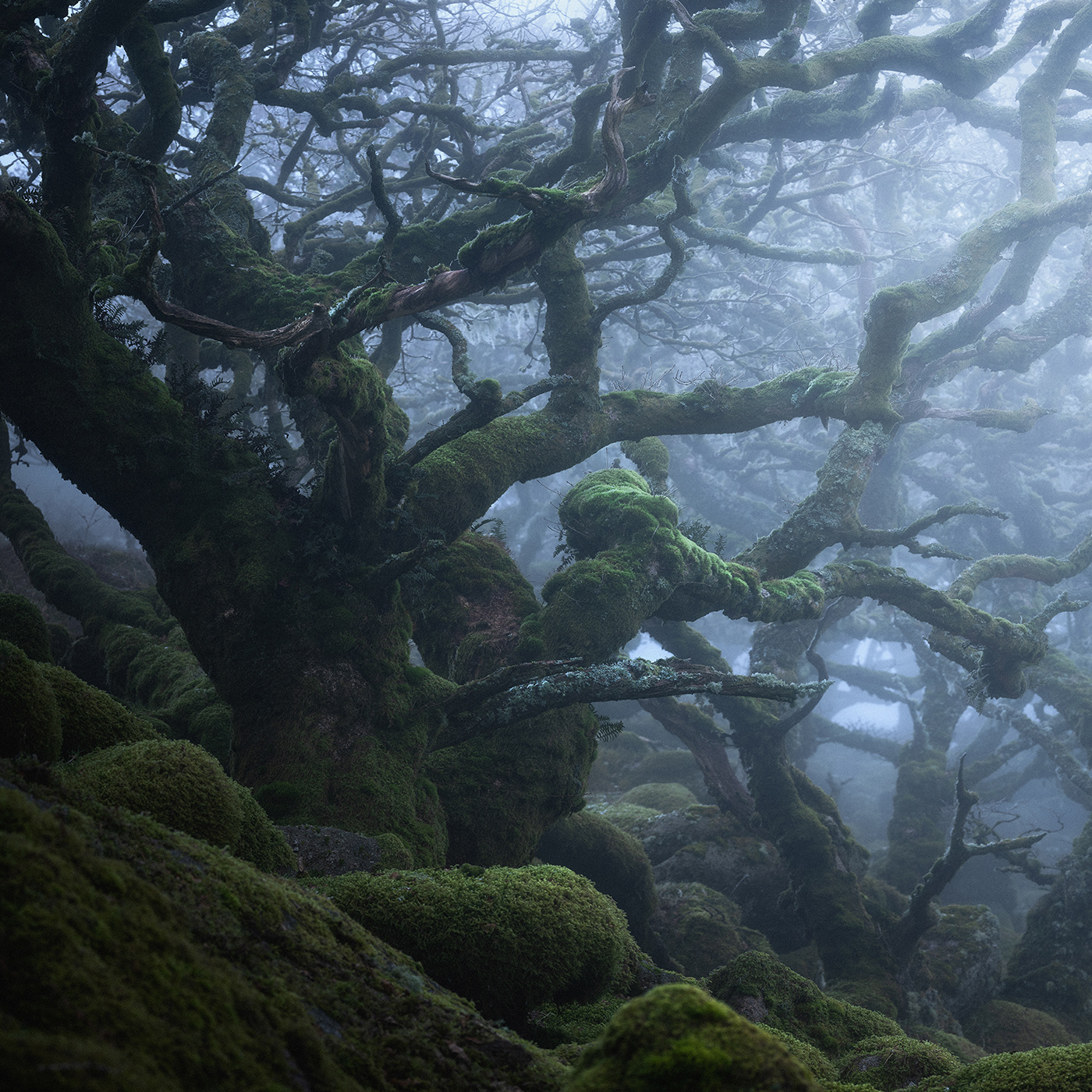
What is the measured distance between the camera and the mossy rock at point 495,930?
130 inches

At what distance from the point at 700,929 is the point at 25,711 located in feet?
29.0

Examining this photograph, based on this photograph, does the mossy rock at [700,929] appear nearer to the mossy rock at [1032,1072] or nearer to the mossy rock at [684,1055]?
the mossy rock at [1032,1072]

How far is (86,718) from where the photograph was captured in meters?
3.44

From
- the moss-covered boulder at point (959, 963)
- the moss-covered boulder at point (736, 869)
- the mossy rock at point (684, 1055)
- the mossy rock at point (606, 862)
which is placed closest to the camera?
the mossy rock at point (684, 1055)

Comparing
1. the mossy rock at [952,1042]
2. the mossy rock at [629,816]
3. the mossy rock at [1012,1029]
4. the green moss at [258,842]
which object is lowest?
the mossy rock at [952,1042]

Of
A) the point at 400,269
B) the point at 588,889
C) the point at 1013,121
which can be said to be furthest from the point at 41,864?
the point at 1013,121

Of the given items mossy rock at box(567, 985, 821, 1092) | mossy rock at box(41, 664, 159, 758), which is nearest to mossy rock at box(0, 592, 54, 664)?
mossy rock at box(41, 664, 159, 758)

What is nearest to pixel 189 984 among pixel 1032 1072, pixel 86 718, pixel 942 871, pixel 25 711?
pixel 25 711

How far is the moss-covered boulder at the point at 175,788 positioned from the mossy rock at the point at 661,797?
1221 cm

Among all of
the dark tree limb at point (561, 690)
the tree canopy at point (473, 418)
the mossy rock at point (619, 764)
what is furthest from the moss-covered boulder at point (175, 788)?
the mossy rock at point (619, 764)

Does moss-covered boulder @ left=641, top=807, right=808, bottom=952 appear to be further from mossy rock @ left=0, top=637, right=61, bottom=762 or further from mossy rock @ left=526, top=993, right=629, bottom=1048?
mossy rock @ left=0, top=637, right=61, bottom=762

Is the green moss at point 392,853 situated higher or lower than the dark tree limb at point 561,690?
lower

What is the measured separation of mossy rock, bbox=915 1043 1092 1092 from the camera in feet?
8.32

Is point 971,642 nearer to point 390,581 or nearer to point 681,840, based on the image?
point 681,840
